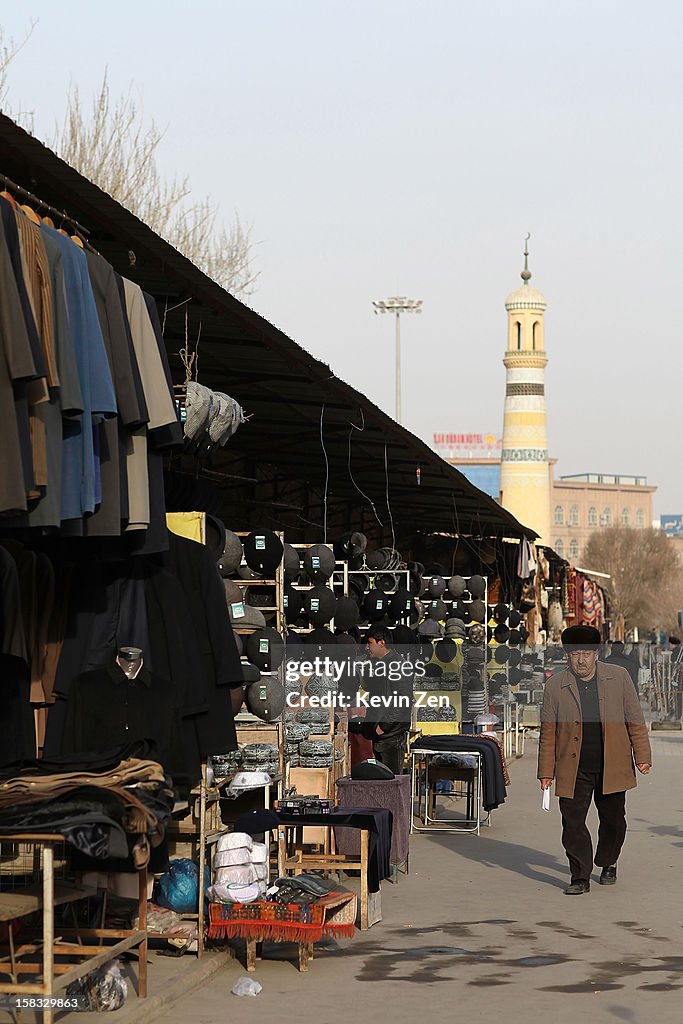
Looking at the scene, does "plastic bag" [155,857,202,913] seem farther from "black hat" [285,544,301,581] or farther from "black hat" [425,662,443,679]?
"black hat" [425,662,443,679]

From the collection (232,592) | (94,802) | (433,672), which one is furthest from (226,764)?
(433,672)

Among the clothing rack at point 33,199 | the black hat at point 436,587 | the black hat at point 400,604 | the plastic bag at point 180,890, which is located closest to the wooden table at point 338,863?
the plastic bag at point 180,890

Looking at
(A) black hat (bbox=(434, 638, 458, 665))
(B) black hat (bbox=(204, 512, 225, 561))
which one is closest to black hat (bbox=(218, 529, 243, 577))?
(B) black hat (bbox=(204, 512, 225, 561))

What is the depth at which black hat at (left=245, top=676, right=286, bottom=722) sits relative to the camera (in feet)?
32.1

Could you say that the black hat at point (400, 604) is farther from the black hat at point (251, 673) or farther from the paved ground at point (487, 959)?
the black hat at point (251, 673)

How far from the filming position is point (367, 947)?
8812 mm

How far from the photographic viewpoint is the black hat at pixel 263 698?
979 cm

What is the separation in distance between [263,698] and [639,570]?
82153 millimetres

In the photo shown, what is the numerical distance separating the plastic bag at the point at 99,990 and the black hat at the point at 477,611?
1314cm

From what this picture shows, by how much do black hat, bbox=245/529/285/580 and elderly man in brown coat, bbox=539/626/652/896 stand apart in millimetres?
2172

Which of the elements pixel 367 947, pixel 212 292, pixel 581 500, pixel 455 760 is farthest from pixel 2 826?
pixel 581 500

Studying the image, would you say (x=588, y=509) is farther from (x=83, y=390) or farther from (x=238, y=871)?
(x=83, y=390)

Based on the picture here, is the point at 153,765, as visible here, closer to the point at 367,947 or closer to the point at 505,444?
the point at 367,947

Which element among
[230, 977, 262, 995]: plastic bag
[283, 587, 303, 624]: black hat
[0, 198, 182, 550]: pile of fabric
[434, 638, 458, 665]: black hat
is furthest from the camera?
[434, 638, 458, 665]: black hat
